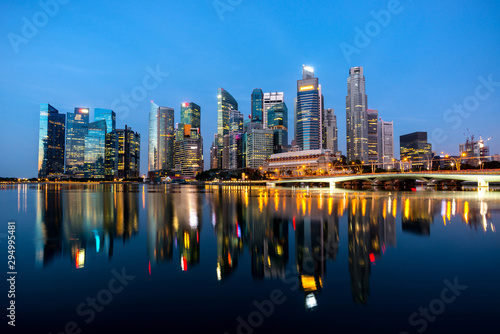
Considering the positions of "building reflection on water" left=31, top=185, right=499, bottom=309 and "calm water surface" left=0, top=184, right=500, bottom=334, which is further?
"building reflection on water" left=31, top=185, right=499, bottom=309

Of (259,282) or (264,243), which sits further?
(264,243)

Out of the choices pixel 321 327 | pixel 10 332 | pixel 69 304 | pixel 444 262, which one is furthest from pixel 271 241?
pixel 10 332

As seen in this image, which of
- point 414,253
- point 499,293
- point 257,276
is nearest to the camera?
point 499,293

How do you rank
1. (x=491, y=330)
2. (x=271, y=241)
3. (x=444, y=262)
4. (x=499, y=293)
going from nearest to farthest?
(x=491, y=330) → (x=499, y=293) → (x=444, y=262) → (x=271, y=241)

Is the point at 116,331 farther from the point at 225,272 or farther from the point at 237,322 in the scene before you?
the point at 225,272

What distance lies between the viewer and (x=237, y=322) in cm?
799

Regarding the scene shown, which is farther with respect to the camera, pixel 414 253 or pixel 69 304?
pixel 414 253

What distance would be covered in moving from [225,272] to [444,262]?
10.6 m

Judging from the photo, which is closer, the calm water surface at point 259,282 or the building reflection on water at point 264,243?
the calm water surface at point 259,282

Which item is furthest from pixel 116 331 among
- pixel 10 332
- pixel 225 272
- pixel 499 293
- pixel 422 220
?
pixel 422 220

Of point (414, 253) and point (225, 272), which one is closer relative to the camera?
point (225, 272)

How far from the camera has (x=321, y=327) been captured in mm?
7590

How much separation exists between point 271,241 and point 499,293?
1086 centimetres

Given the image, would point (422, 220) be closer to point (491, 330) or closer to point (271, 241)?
point (271, 241)
